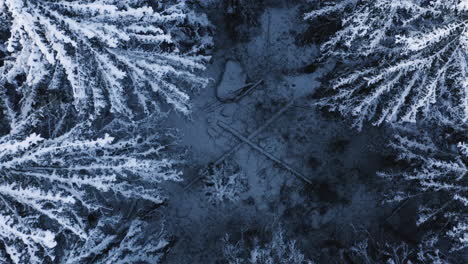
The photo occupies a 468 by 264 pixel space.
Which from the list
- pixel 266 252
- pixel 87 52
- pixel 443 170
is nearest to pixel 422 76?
pixel 443 170

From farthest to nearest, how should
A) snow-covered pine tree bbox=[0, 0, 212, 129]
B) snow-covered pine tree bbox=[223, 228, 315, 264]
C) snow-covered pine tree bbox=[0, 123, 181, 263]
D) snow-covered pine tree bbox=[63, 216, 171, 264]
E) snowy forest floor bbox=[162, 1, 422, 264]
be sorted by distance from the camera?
snowy forest floor bbox=[162, 1, 422, 264], snow-covered pine tree bbox=[223, 228, 315, 264], snow-covered pine tree bbox=[63, 216, 171, 264], snow-covered pine tree bbox=[0, 123, 181, 263], snow-covered pine tree bbox=[0, 0, 212, 129]

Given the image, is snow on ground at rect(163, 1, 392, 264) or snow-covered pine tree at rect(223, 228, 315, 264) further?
snow on ground at rect(163, 1, 392, 264)

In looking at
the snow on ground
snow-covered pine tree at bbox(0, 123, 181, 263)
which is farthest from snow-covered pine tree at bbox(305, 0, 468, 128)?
snow-covered pine tree at bbox(0, 123, 181, 263)

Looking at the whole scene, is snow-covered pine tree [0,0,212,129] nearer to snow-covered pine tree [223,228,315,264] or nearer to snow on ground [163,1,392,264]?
snow on ground [163,1,392,264]

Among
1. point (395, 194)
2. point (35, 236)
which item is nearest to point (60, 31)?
point (35, 236)

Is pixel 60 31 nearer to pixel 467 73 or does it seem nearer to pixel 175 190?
pixel 175 190

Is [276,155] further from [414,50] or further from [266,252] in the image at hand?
→ [414,50]
